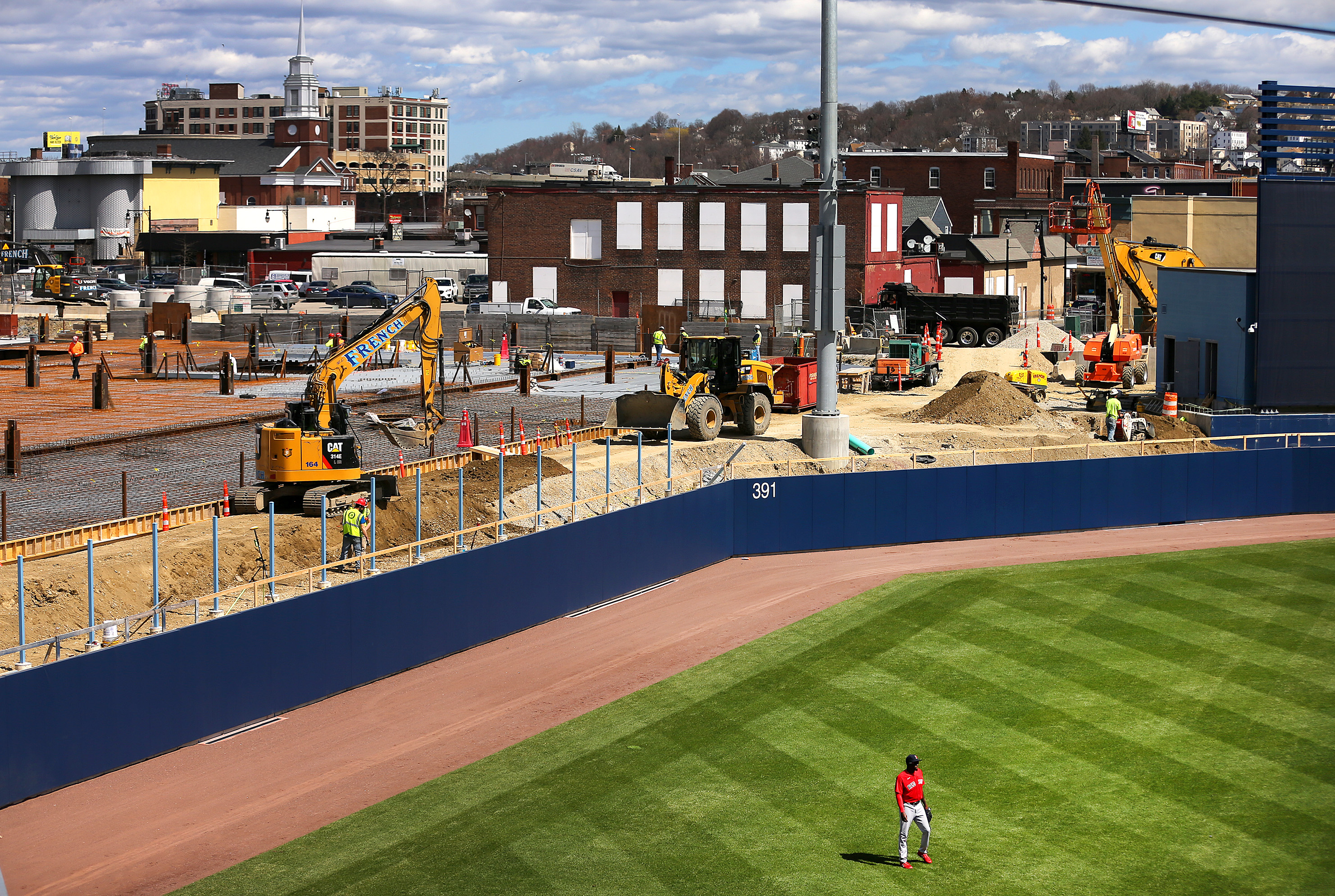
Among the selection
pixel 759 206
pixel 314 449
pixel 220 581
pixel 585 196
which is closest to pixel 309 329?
pixel 585 196

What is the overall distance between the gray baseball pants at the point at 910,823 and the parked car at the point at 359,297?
6984 cm

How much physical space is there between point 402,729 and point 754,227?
56.9 m

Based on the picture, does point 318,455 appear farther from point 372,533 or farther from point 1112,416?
point 1112,416

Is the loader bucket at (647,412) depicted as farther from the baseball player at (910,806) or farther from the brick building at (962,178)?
the brick building at (962,178)

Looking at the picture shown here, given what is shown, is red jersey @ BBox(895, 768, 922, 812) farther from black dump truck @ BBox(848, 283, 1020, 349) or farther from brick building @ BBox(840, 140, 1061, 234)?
brick building @ BBox(840, 140, 1061, 234)

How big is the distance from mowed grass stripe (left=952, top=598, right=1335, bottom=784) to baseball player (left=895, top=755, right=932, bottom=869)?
7073mm

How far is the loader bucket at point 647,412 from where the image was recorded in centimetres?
4100

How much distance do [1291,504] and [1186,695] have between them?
17.8 meters

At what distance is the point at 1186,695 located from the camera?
962 inches

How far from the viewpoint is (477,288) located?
9412 centimetres

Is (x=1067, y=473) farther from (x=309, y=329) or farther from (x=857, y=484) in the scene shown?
(x=309, y=329)

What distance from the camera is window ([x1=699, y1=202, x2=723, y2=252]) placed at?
77.4m

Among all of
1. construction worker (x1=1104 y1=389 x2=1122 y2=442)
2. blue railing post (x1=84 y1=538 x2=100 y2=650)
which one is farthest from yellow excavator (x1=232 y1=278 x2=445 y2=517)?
construction worker (x1=1104 y1=389 x2=1122 y2=442)

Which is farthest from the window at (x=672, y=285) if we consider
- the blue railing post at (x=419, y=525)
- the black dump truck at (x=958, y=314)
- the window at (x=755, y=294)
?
the blue railing post at (x=419, y=525)
